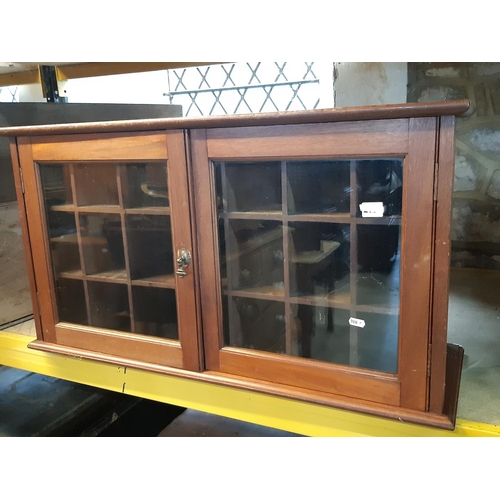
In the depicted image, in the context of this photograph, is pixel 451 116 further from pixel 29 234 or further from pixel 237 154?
pixel 29 234

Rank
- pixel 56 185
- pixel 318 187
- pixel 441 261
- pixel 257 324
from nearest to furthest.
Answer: pixel 441 261 → pixel 318 187 → pixel 257 324 → pixel 56 185

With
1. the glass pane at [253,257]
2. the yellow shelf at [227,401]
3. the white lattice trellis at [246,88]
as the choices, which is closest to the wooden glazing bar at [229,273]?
the glass pane at [253,257]

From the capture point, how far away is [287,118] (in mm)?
697

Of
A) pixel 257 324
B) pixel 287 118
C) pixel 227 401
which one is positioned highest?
pixel 287 118

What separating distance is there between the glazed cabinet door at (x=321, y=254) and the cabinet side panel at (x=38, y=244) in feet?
1.31

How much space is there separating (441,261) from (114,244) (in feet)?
2.15

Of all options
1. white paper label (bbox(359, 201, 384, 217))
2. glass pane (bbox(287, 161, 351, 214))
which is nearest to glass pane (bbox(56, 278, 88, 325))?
glass pane (bbox(287, 161, 351, 214))

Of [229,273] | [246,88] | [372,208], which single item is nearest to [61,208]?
[229,273]

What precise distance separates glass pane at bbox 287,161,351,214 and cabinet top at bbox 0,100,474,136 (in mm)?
79

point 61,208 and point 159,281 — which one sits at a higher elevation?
point 61,208

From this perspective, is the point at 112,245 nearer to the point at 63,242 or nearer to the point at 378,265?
the point at 63,242

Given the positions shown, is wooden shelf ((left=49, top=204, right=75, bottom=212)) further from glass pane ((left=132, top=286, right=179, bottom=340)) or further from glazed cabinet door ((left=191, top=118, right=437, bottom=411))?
glazed cabinet door ((left=191, top=118, right=437, bottom=411))

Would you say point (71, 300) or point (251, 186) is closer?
point (251, 186)
